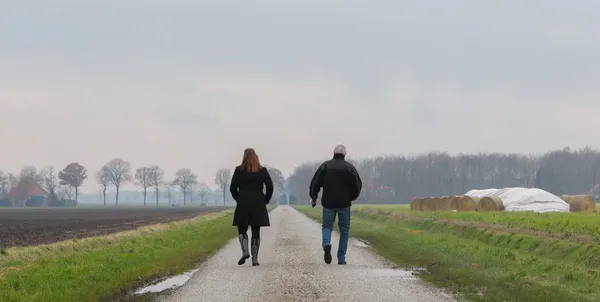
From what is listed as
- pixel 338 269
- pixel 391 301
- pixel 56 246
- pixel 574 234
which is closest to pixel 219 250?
pixel 56 246

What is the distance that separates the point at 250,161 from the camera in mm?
15812

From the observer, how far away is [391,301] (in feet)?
33.7

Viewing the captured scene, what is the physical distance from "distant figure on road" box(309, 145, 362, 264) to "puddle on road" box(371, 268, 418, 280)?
136 cm

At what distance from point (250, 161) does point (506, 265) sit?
6.12 meters

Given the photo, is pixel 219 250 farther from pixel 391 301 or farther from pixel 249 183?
pixel 391 301

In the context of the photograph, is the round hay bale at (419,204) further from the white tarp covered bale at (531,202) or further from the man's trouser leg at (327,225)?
the man's trouser leg at (327,225)

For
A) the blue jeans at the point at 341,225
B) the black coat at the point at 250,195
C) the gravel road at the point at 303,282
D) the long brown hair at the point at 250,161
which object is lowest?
the gravel road at the point at 303,282

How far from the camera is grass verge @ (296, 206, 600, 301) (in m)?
11.3

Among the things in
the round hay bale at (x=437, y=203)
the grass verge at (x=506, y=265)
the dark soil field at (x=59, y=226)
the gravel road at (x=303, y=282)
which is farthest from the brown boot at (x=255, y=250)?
the round hay bale at (x=437, y=203)

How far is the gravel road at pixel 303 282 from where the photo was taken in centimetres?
1079

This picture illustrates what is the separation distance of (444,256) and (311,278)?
19.8ft

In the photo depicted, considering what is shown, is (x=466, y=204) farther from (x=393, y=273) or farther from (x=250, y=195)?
(x=393, y=273)

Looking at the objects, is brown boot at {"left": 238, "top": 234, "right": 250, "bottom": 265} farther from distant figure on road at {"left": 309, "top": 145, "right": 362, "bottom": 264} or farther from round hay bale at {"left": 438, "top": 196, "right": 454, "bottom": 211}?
round hay bale at {"left": 438, "top": 196, "right": 454, "bottom": 211}

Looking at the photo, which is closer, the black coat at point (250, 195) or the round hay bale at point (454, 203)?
the black coat at point (250, 195)
